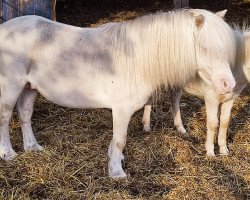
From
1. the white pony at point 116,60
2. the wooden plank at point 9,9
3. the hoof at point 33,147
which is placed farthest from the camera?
the wooden plank at point 9,9

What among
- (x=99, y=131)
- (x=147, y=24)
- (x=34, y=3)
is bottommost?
(x=99, y=131)

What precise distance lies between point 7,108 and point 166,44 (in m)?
1.61

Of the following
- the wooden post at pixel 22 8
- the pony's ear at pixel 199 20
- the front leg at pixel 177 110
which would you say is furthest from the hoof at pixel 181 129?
the wooden post at pixel 22 8

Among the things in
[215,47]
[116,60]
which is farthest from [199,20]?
[116,60]

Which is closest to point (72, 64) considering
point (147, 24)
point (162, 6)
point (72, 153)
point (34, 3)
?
point (147, 24)

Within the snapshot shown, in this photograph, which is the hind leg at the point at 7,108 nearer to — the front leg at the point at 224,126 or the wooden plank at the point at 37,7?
the front leg at the point at 224,126

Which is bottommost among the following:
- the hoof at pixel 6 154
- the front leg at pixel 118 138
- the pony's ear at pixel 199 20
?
the hoof at pixel 6 154

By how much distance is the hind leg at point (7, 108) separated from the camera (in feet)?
11.4

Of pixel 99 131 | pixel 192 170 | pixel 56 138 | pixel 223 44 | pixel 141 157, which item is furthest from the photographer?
pixel 99 131

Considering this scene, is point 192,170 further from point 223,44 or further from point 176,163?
point 223,44

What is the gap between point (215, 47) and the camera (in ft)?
9.55

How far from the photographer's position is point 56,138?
4223 mm

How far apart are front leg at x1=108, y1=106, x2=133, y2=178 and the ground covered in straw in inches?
3.9

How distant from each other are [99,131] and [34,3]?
258 centimetres
